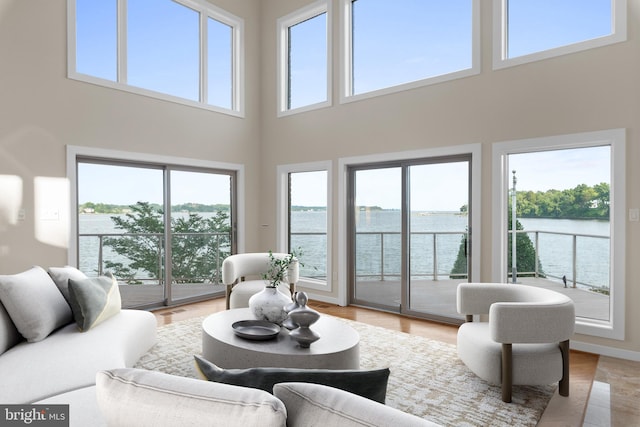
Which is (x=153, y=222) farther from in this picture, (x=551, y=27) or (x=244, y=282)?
(x=551, y=27)

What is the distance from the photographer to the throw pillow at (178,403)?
35.3 inches

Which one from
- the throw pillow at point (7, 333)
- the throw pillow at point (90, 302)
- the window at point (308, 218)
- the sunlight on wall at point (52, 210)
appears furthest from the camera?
the window at point (308, 218)

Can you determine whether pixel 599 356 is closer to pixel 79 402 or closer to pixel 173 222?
pixel 79 402

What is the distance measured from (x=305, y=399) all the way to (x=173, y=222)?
4881mm

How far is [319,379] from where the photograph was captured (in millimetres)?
1181

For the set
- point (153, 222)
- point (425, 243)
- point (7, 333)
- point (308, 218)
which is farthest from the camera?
point (308, 218)

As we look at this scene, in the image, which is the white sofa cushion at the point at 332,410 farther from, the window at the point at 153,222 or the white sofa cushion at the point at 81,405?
the window at the point at 153,222

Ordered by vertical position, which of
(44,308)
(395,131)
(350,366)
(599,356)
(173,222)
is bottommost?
(599,356)

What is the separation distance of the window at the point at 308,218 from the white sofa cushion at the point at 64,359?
3116 mm

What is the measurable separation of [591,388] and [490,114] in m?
2.73

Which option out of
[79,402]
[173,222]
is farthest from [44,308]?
[173,222]

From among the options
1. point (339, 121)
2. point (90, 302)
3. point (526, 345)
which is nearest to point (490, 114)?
point (339, 121)

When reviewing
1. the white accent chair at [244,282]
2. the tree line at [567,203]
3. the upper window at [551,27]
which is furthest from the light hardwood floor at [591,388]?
the upper window at [551,27]

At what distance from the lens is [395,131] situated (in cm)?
496
